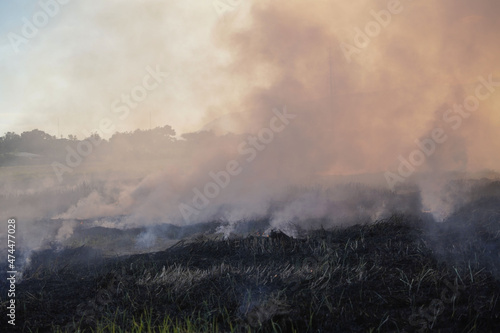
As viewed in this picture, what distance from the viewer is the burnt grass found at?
644 centimetres

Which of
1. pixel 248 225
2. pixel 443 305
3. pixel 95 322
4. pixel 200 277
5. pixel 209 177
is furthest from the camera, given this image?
pixel 209 177

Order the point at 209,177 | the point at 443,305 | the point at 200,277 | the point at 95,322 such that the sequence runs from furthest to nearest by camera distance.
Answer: the point at 209,177, the point at 200,277, the point at 95,322, the point at 443,305

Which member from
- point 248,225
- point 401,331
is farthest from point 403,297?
point 248,225

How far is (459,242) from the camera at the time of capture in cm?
986

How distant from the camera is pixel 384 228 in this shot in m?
12.6

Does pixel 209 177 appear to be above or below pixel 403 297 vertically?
above

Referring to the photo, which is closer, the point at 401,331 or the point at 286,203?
the point at 401,331

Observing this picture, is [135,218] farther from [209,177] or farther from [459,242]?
[459,242]

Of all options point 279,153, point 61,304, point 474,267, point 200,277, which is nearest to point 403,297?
point 474,267

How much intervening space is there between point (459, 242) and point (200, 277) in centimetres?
600

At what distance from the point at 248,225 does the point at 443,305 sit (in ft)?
33.4

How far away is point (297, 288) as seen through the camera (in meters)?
7.86

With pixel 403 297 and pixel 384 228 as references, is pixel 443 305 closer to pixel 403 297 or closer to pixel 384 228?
pixel 403 297

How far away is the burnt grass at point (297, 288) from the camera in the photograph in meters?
6.44
